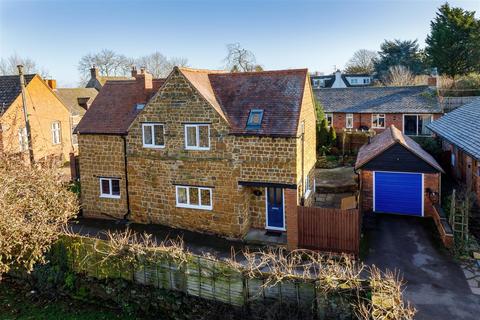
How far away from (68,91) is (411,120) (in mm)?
36522

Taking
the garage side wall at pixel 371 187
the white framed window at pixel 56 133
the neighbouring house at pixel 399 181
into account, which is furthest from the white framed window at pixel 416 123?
the white framed window at pixel 56 133

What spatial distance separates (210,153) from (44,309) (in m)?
8.65

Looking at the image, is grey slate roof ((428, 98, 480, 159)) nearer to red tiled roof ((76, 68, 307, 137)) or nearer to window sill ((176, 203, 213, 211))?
red tiled roof ((76, 68, 307, 137))

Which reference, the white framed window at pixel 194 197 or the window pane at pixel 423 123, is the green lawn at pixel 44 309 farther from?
the window pane at pixel 423 123

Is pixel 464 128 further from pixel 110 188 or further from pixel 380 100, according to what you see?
pixel 110 188

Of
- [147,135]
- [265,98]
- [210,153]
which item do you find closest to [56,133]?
[147,135]

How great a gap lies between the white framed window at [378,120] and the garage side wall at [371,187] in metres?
20.2

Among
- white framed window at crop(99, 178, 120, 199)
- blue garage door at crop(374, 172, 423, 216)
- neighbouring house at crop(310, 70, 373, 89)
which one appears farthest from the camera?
neighbouring house at crop(310, 70, 373, 89)

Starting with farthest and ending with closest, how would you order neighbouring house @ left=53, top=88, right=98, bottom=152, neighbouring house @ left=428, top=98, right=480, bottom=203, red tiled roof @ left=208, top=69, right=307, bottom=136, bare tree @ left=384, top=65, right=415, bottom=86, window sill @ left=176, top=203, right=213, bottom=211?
bare tree @ left=384, top=65, right=415, bottom=86 < neighbouring house @ left=53, top=88, right=98, bottom=152 < window sill @ left=176, top=203, right=213, bottom=211 < neighbouring house @ left=428, top=98, right=480, bottom=203 < red tiled roof @ left=208, top=69, right=307, bottom=136

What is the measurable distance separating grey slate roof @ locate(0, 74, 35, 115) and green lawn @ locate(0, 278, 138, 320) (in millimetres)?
19902

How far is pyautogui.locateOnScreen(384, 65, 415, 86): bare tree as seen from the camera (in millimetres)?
56531

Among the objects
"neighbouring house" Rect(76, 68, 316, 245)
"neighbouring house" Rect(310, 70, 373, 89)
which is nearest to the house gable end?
"neighbouring house" Rect(76, 68, 316, 245)

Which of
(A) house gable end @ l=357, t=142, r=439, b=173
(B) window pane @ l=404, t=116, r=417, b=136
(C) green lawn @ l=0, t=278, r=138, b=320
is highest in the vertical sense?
(B) window pane @ l=404, t=116, r=417, b=136

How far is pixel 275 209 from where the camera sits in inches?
695
